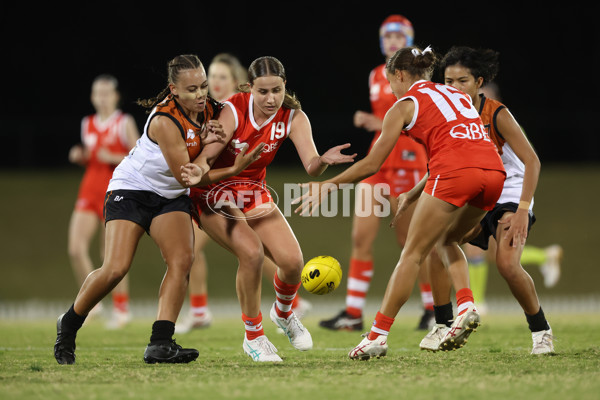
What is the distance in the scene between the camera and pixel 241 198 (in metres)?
5.87

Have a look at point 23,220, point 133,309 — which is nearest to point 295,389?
point 133,309

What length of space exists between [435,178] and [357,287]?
2.89 metres

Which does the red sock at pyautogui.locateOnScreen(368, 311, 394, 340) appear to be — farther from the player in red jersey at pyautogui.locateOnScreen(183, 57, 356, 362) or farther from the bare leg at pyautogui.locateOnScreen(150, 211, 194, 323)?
the bare leg at pyautogui.locateOnScreen(150, 211, 194, 323)

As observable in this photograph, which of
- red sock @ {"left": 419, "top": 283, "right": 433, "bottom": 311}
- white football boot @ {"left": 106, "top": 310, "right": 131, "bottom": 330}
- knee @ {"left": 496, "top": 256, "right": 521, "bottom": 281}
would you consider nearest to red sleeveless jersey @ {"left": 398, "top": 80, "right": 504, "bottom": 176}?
knee @ {"left": 496, "top": 256, "right": 521, "bottom": 281}

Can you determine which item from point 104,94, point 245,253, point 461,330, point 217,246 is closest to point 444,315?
point 461,330

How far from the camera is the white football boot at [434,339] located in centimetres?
564

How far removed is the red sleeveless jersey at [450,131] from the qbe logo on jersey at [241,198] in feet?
3.77

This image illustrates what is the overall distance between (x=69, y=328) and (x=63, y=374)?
75 cm

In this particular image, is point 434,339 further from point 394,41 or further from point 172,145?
point 394,41

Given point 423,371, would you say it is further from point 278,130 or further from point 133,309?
point 133,309

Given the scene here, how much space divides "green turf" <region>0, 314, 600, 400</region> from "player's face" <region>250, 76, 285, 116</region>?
1658 mm

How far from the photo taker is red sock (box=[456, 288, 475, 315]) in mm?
5530

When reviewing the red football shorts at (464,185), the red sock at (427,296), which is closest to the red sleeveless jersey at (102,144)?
the red sock at (427,296)

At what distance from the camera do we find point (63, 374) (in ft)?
15.5
